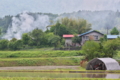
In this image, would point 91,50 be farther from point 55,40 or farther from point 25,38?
point 25,38

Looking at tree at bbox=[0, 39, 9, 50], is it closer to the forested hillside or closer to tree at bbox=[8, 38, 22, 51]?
tree at bbox=[8, 38, 22, 51]

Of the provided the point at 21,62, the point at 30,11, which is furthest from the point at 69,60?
the point at 30,11

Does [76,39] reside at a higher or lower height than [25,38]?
lower

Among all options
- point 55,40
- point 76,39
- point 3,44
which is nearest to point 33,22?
point 76,39

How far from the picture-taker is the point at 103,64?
28.4m

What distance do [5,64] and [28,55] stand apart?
A: 7.79 m

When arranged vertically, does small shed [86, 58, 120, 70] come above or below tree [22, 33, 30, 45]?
below

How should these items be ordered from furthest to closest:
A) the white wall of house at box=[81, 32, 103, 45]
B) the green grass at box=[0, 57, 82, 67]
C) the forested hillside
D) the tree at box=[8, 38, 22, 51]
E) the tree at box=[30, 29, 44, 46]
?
the forested hillside < the white wall of house at box=[81, 32, 103, 45] < the tree at box=[30, 29, 44, 46] < the tree at box=[8, 38, 22, 51] < the green grass at box=[0, 57, 82, 67]

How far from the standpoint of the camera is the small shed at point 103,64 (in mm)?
26433

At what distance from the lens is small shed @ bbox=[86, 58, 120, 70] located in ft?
86.7

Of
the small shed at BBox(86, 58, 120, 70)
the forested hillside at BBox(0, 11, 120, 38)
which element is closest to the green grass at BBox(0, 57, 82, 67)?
the small shed at BBox(86, 58, 120, 70)

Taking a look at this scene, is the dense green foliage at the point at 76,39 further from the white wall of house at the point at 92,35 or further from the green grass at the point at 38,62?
the green grass at the point at 38,62

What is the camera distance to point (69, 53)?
148 feet

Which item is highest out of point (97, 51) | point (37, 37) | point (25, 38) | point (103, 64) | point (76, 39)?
point (37, 37)
